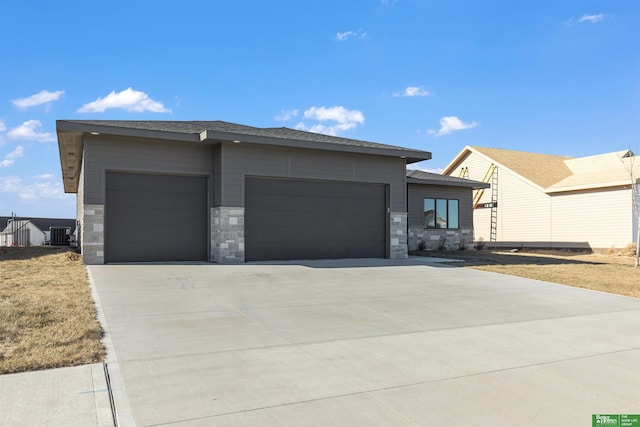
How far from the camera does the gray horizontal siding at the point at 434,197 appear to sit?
23.9 metres

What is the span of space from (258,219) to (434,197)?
11505mm

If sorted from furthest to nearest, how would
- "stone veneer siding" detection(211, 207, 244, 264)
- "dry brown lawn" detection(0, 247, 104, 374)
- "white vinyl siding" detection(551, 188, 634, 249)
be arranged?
"white vinyl siding" detection(551, 188, 634, 249) < "stone veneer siding" detection(211, 207, 244, 264) < "dry brown lawn" detection(0, 247, 104, 374)

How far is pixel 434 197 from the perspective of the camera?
80.7 feet

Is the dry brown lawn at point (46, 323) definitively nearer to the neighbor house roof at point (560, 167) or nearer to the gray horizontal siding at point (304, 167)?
the gray horizontal siding at point (304, 167)

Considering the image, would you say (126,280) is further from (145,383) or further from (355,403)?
(355,403)

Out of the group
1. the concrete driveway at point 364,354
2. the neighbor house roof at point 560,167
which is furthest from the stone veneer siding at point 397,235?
the neighbor house roof at point 560,167

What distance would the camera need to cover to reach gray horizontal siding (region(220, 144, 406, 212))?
51.3 feet

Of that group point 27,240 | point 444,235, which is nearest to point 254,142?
point 444,235

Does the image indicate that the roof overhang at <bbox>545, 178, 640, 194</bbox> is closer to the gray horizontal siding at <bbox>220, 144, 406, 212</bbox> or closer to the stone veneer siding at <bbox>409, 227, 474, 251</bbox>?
the stone veneer siding at <bbox>409, 227, 474, 251</bbox>

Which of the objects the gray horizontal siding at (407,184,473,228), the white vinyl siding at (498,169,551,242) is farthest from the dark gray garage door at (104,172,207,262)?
the white vinyl siding at (498,169,551,242)

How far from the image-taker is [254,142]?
15430 mm

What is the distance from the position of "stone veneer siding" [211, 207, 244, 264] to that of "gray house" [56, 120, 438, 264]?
0.03 meters

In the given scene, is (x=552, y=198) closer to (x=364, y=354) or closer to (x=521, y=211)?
(x=521, y=211)

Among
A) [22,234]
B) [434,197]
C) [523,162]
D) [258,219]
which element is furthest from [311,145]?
[22,234]
